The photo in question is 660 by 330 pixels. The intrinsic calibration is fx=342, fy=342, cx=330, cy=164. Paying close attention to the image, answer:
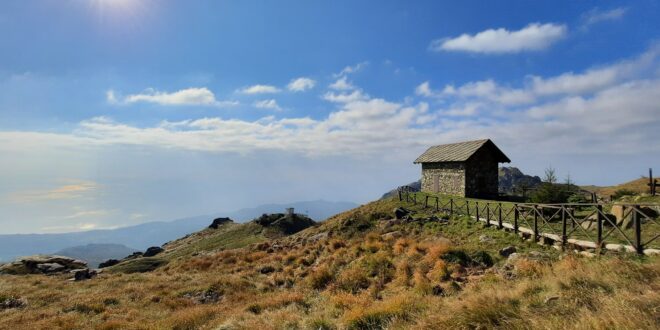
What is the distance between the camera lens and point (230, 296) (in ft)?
54.3

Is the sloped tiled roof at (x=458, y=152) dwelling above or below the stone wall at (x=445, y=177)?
above

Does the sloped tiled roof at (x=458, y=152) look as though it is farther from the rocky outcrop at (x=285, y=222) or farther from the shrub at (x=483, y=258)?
the shrub at (x=483, y=258)

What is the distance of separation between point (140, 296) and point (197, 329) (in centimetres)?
815

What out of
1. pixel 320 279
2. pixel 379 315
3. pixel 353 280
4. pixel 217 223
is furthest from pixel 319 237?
pixel 217 223

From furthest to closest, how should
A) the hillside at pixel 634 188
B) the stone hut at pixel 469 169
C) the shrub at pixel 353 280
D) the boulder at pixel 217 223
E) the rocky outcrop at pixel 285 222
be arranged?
the boulder at pixel 217 223 → the rocky outcrop at pixel 285 222 → the hillside at pixel 634 188 → the stone hut at pixel 469 169 → the shrub at pixel 353 280

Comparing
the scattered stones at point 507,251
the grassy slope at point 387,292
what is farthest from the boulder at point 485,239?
the scattered stones at point 507,251

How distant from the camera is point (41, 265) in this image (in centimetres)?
3672

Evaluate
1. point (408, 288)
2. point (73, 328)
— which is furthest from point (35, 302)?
point (408, 288)

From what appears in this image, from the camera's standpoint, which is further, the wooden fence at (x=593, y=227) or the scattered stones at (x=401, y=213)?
the scattered stones at (x=401, y=213)

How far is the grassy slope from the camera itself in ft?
21.5

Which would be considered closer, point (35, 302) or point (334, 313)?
point (334, 313)

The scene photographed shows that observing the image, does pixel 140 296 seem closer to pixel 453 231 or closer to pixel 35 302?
pixel 35 302

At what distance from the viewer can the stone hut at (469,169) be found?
3644 centimetres

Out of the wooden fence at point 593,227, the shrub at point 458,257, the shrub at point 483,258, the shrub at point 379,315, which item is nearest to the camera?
the shrub at point 379,315
